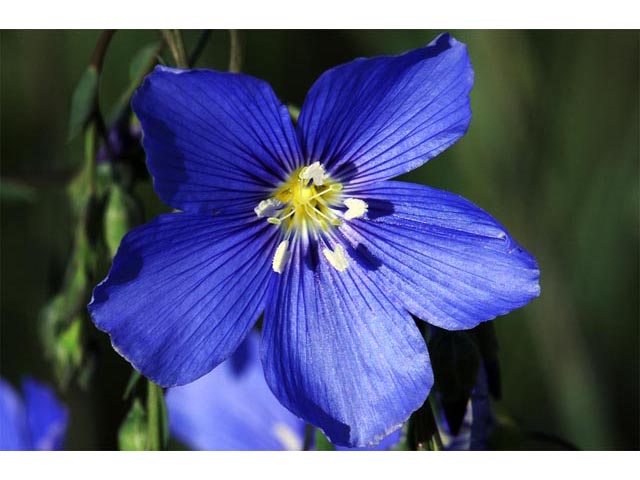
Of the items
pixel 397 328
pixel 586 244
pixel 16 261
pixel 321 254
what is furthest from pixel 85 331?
pixel 586 244

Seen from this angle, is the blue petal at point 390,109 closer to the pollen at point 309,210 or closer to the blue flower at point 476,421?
the pollen at point 309,210

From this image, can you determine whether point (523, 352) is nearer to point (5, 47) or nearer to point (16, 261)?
point (16, 261)

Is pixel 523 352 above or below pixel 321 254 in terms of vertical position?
above

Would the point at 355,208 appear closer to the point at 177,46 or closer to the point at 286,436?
the point at 177,46

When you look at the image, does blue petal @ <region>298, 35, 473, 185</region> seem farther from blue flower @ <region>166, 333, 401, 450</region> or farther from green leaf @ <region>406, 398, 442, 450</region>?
blue flower @ <region>166, 333, 401, 450</region>

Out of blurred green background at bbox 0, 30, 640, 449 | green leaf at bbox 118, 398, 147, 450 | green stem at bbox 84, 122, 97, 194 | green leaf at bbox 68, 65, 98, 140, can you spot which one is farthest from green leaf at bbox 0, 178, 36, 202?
green leaf at bbox 118, 398, 147, 450

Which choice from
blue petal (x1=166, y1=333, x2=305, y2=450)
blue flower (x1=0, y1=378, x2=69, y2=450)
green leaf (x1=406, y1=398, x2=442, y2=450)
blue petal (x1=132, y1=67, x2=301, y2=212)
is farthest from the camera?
blue flower (x1=0, y1=378, x2=69, y2=450)
